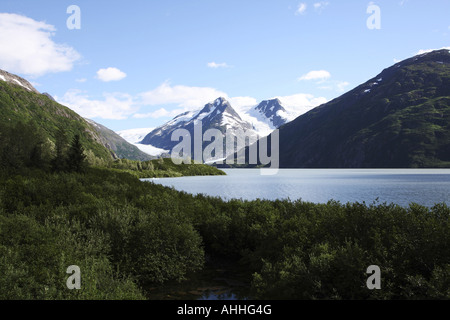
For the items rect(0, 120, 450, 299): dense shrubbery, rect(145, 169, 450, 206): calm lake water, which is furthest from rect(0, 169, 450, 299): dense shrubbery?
rect(145, 169, 450, 206): calm lake water

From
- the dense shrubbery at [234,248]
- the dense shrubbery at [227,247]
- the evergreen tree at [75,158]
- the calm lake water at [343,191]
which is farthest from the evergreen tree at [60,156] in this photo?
the calm lake water at [343,191]

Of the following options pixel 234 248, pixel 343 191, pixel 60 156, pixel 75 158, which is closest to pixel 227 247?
pixel 234 248

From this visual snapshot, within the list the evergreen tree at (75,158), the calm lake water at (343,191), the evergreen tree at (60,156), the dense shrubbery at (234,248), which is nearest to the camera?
the dense shrubbery at (234,248)

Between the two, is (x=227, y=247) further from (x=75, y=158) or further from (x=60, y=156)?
(x=60, y=156)

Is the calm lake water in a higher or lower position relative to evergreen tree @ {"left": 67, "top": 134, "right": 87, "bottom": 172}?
lower

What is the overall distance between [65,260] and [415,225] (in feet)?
65.9

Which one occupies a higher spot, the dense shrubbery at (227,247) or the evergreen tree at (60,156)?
the evergreen tree at (60,156)

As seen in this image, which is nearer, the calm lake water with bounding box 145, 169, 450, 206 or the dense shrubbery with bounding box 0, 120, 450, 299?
the dense shrubbery with bounding box 0, 120, 450, 299

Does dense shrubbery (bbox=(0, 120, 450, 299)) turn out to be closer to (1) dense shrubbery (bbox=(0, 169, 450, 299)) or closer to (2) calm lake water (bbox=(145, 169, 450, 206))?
(1) dense shrubbery (bbox=(0, 169, 450, 299))

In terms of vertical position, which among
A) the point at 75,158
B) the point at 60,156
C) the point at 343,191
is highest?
the point at 60,156

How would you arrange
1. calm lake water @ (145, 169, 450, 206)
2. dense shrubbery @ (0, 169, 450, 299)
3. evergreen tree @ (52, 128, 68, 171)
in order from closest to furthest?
dense shrubbery @ (0, 169, 450, 299) → evergreen tree @ (52, 128, 68, 171) → calm lake water @ (145, 169, 450, 206)

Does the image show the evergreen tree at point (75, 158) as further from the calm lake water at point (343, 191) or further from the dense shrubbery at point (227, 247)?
the calm lake water at point (343, 191)
